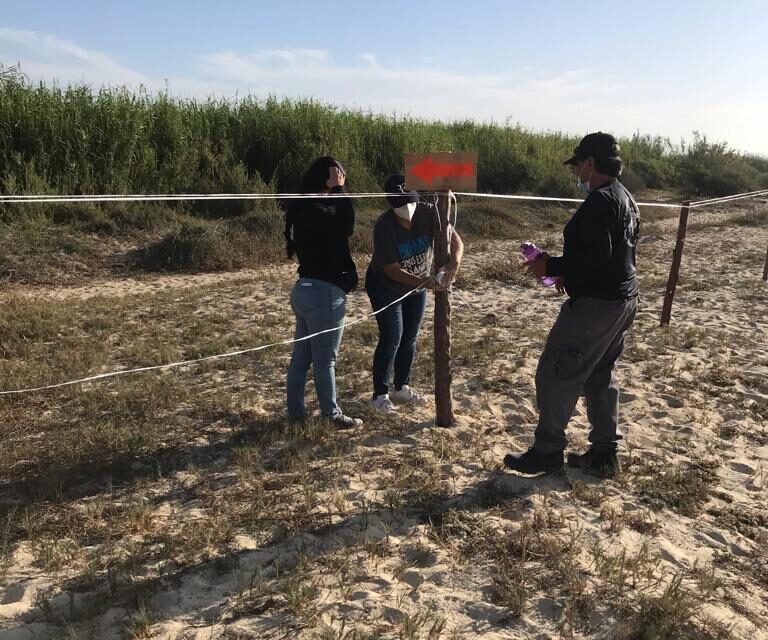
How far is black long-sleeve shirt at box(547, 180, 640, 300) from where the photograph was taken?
9.55 ft

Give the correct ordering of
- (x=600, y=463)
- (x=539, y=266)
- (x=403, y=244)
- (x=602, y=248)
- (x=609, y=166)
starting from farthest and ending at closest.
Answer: (x=403, y=244) < (x=600, y=463) < (x=539, y=266) < (x=609, y=166) < (x=602, y=248)

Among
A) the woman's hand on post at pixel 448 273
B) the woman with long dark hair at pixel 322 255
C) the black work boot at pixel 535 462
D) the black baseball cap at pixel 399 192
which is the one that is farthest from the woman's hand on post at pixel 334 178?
the black work boot at pixel 535 462

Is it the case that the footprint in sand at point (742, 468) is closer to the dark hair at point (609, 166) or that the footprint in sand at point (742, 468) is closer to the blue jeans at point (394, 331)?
the dark hair at point (609, 166)

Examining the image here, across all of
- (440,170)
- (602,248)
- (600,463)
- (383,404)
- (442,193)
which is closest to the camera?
(602,248)

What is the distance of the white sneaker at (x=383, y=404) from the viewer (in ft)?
13.9

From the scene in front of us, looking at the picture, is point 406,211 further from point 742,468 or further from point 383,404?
point 742,468

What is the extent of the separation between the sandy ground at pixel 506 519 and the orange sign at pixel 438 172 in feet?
5.25

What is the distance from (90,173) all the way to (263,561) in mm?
10859

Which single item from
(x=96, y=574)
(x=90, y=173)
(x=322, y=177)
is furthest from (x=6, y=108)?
(x=96, y=574)

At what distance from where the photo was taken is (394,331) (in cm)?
404

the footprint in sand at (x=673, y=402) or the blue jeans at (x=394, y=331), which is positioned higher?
the blue jeans at (x=394, y=331)

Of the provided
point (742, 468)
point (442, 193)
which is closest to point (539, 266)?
point (442, 193)

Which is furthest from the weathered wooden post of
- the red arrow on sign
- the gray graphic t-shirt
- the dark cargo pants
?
the dark cargo pants

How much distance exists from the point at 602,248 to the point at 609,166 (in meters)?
0.45
